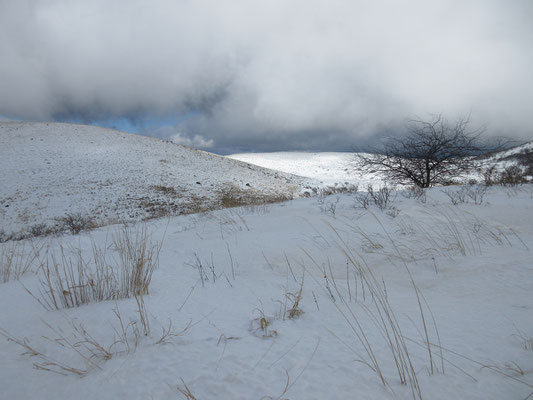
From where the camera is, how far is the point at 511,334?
122cm

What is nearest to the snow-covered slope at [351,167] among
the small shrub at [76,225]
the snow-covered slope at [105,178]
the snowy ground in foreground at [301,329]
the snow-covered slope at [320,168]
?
the snow-covered slope at [320,168]

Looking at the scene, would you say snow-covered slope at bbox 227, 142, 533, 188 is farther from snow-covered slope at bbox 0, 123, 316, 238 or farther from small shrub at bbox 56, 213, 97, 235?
small shrub at bbox 56, 213, 97, 235

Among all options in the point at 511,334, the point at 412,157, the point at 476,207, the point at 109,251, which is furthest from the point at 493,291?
the point at 412,157

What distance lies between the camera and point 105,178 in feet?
63.1

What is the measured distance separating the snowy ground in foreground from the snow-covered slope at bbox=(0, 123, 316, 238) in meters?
12.5

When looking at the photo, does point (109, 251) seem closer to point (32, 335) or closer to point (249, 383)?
point (32, 335)

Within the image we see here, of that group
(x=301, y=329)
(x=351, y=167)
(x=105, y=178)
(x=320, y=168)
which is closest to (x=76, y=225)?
(x=301, y=329)

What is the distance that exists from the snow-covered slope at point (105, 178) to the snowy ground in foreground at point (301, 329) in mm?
12512

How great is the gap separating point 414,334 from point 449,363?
0.26 meters

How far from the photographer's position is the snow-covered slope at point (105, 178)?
47.9ft

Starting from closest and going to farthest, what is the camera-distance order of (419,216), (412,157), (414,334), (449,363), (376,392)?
(376,392) → (449,363) → (414,334) → (419,216) → (412,157)

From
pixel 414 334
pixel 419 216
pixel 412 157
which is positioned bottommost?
pixel 414 334

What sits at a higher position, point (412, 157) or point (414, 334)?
point (412, 157)

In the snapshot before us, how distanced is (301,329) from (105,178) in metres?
22.0
